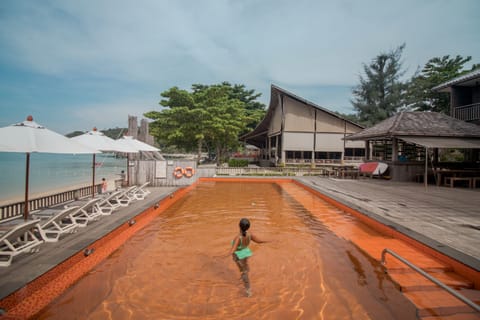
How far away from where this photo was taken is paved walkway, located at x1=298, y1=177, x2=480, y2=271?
4295 millimetres

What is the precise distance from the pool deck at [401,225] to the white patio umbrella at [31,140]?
170 centimetres

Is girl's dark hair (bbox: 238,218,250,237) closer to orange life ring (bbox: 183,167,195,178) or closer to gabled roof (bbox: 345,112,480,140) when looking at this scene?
orange life ring (bbox: 183,167,195,178)

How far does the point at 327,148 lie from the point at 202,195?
17.2 m

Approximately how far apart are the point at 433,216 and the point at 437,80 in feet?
88.7

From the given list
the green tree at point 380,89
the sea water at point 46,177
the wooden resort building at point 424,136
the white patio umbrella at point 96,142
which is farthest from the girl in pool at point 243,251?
the green tree at point 380,89

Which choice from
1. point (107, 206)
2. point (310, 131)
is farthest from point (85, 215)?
point (310, 131)

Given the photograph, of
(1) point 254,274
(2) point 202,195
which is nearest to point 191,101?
(2) point 202,195

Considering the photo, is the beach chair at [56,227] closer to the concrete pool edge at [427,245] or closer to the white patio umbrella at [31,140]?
the white patio umbrella at [31,140]

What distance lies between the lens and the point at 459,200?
27.9 ft

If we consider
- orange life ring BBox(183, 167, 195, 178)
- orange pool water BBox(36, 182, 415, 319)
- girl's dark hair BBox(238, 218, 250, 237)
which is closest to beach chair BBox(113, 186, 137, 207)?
orange pool water BBox(36, 182, 415, 319)

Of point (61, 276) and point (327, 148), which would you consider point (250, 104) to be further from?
point (61, 276)

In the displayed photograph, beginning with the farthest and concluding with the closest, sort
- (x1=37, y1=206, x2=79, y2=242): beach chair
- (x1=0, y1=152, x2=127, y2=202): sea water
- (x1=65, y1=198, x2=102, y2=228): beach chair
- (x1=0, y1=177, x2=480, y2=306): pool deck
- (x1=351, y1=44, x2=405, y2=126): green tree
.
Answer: (x1=351, y1=44, x2=405, y2=126): green tree → (x1=0, y1=152, x2=127, y2=202): sea water → (x1=65, y1=198, x2=102, y2=228): beach chair → (x1=37, y1=206, x2=79, y2=242): beach chair → (x1=0, y1=177, x2=480, y2=306): pool deck

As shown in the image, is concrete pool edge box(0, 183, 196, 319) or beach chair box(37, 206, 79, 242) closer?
concrete pool edge box(0, 183, 196, 319)

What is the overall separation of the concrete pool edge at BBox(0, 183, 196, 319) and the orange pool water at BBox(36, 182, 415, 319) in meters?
0.12
